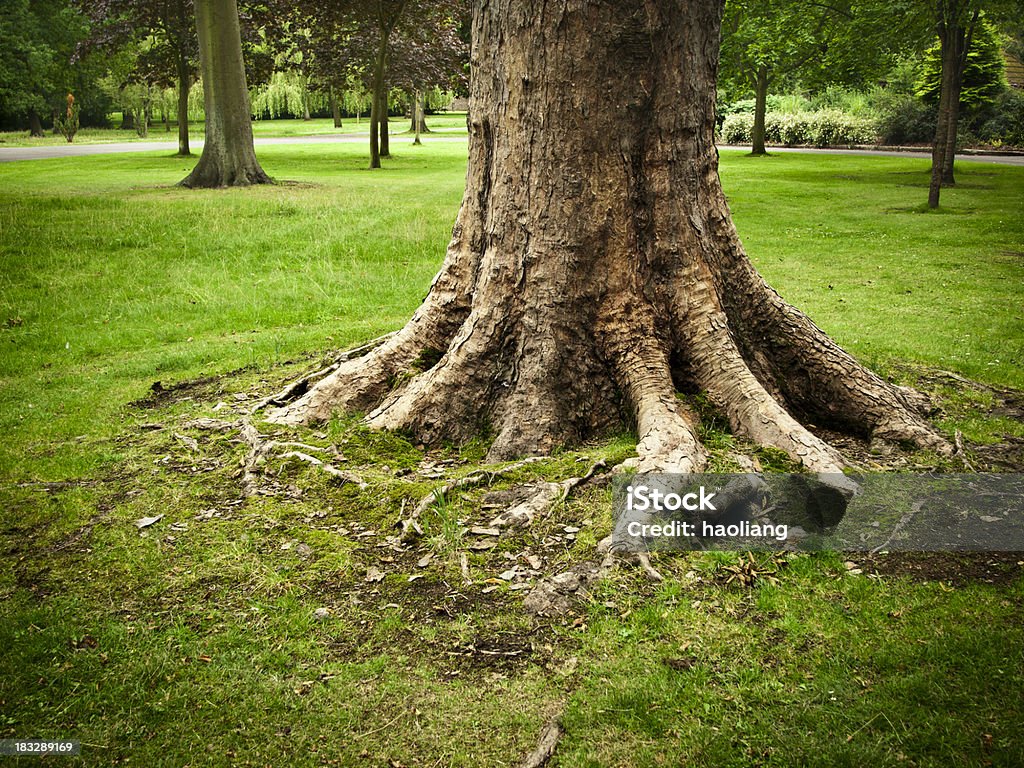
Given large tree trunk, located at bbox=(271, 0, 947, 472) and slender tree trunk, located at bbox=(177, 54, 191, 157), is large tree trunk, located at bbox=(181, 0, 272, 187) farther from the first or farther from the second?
large tree trunk, located at bbox=(271, 0, 947, 472)

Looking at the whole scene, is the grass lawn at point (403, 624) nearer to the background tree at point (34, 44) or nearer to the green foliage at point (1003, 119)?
the background tree at point (34, 44)

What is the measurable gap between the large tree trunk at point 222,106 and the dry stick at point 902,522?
18.4m

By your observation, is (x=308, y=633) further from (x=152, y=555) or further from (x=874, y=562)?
(x=874, y=562)

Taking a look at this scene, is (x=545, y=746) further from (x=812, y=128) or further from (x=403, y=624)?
(x=812, y=128)

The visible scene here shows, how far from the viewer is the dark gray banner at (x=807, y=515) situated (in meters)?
3.80

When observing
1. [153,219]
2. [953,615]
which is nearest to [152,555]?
[953,615]

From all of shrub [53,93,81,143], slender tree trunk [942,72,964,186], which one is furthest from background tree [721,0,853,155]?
shrub [53,93,81,143]

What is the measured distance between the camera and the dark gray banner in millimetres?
3805

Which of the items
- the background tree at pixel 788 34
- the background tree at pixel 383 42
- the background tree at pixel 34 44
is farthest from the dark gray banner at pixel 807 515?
the background tree at pixel 34 44

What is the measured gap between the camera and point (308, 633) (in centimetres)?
340

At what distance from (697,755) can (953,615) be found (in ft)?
4.58

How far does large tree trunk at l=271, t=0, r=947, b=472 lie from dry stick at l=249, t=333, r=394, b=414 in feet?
3.63

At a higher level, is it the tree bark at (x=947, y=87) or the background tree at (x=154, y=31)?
the background tree at (x=154, y=31)

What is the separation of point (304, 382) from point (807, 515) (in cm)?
395
